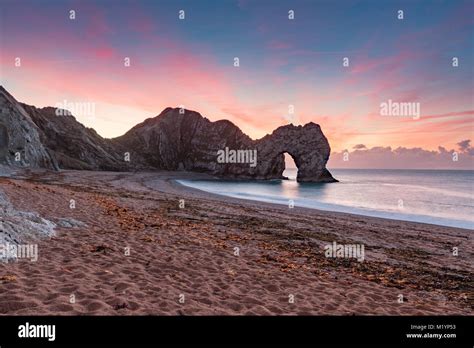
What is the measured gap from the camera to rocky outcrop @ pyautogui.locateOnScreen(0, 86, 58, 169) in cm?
6644

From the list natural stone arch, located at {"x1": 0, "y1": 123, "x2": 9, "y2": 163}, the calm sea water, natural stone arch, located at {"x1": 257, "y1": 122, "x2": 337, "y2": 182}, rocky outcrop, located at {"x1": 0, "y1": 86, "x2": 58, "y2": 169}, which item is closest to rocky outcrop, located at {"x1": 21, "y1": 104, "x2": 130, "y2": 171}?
rocky outcrop, located at {"x1": 0, "y1": 86, "x2": 58, "y2": 169}

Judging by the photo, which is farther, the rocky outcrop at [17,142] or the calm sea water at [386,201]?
the rocky outcrop at [17,142]

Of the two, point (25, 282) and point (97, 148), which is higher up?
point (97, 148)

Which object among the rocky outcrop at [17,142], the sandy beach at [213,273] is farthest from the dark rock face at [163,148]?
the sandy beach at [213,273]

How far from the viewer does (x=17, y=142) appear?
233 ft

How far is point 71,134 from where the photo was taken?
13512 centimetres

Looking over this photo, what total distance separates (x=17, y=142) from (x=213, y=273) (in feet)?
264

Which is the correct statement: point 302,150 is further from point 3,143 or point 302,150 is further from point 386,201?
point 3,143

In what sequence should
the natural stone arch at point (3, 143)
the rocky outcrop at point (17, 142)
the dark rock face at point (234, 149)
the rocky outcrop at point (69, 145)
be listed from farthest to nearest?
1. the dark rock face at point (234, 149)
2. the rocky outcrop at point (69, 145)
3. the rocky outcrop at point (17, 142)
4. the natural stone arch at point (3, 143)

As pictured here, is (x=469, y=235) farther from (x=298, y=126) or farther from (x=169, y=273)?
(x=298, y=126)

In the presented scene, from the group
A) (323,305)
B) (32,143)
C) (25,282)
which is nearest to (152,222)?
(25,282)

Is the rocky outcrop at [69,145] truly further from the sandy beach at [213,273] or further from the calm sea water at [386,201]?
the sandy beach at [213,273]

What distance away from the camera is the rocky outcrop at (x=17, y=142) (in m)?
66.4
